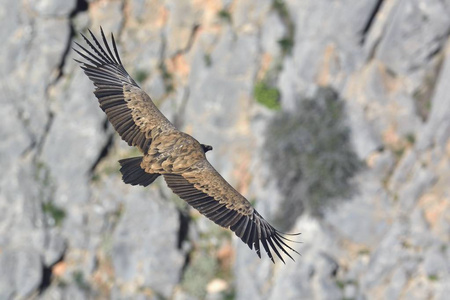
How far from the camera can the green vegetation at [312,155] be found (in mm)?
23875

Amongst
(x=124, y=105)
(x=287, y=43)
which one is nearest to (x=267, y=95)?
(x=287, y=43)

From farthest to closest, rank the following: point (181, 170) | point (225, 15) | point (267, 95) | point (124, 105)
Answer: point (225, 15) < point (267, 95) < point (124, 105) < point (181, 170)

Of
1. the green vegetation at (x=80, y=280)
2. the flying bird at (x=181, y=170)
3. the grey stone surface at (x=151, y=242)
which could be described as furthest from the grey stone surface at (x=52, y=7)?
the flying bird at (x=181, y=170)

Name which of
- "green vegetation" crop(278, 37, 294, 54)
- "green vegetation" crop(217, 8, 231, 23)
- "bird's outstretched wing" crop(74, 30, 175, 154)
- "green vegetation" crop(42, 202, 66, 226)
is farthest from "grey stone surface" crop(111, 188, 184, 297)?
"bird's outstretched wing" crop(74, 30, 175, 154)

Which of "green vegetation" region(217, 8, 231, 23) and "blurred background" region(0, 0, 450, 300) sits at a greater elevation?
"green vegetation" region(217, 8, 231, 23)

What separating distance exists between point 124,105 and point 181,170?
1.80m

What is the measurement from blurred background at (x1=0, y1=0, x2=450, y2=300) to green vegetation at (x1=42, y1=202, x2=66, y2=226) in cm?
4

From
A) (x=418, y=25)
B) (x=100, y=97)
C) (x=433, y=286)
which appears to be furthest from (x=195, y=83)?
(x=100, y=97)

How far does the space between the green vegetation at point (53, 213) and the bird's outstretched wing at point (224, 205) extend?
16.0 m

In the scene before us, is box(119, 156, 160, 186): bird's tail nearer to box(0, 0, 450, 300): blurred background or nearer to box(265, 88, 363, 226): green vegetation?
box(0, 0, 450, 300): blurred background

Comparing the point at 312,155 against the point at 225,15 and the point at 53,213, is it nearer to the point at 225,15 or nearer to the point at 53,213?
the point at 225,15

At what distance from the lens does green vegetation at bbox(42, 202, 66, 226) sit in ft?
93.1

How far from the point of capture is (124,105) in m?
14.2

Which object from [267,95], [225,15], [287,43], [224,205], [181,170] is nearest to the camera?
[224,205]
